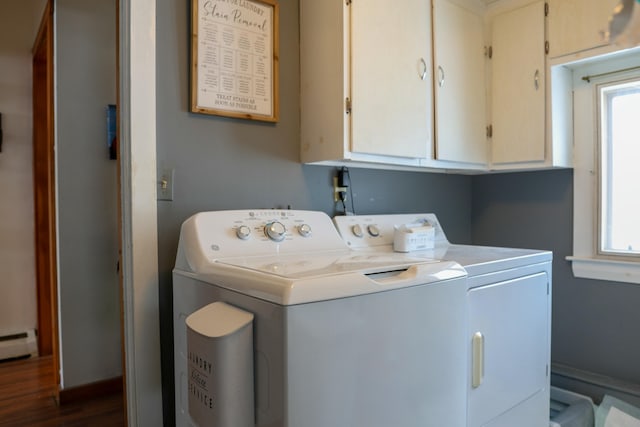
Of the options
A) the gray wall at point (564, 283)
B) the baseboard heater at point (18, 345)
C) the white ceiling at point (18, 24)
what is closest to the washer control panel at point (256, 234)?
the gray wall at point (564, 283)

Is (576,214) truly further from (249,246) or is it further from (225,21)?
(225,21)

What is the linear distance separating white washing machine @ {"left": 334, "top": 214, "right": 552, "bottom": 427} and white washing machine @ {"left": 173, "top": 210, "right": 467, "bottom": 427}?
0.11 metres

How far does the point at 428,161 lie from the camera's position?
6.08 feet

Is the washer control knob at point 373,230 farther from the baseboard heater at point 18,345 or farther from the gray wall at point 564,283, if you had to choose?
the baseboard heater at point 18,345

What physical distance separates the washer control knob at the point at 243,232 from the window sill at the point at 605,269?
1.70m

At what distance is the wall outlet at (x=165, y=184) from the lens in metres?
1.39

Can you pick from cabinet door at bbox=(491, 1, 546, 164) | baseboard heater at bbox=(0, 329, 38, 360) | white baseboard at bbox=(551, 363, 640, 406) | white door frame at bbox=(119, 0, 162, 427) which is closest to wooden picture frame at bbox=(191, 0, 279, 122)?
white door frame at bbox=(119, 0, 162, 427)

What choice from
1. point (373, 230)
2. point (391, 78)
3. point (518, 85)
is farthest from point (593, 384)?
point (391, 78)

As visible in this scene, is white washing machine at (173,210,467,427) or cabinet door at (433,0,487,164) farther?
cabinet door at (433,0,487,164)

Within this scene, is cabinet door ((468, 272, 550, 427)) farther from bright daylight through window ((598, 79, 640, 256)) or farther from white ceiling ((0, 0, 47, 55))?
white ceiling ((0, 0, 47, 55))

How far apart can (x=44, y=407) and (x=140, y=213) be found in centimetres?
169

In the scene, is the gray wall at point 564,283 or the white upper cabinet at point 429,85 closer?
the white upper cabinet at point 429,85

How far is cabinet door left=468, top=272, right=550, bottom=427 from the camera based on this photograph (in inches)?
50.5

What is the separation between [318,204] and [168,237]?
658 millimetres
